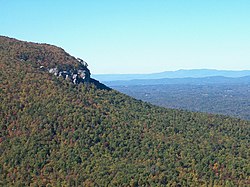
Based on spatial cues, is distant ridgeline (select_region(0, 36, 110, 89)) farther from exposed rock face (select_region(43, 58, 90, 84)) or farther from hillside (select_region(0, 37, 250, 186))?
hillside (select_region(0, 37, 250, 186))

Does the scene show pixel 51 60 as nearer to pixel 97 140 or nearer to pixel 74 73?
pixel 74 73

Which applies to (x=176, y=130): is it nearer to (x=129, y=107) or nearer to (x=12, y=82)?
(x=129, y=107)

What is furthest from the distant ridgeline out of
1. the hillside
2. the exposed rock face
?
the hillside

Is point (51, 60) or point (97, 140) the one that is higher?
point (51, 60)

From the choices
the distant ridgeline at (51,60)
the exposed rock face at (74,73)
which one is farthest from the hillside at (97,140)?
the exposed rock face at (74,73)

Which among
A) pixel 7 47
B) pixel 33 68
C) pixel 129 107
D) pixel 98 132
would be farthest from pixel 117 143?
pixel 7 47

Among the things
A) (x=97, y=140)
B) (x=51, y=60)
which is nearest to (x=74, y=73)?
(x=51, y=60)

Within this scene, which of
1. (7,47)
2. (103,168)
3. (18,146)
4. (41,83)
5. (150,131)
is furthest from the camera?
(7,47)
